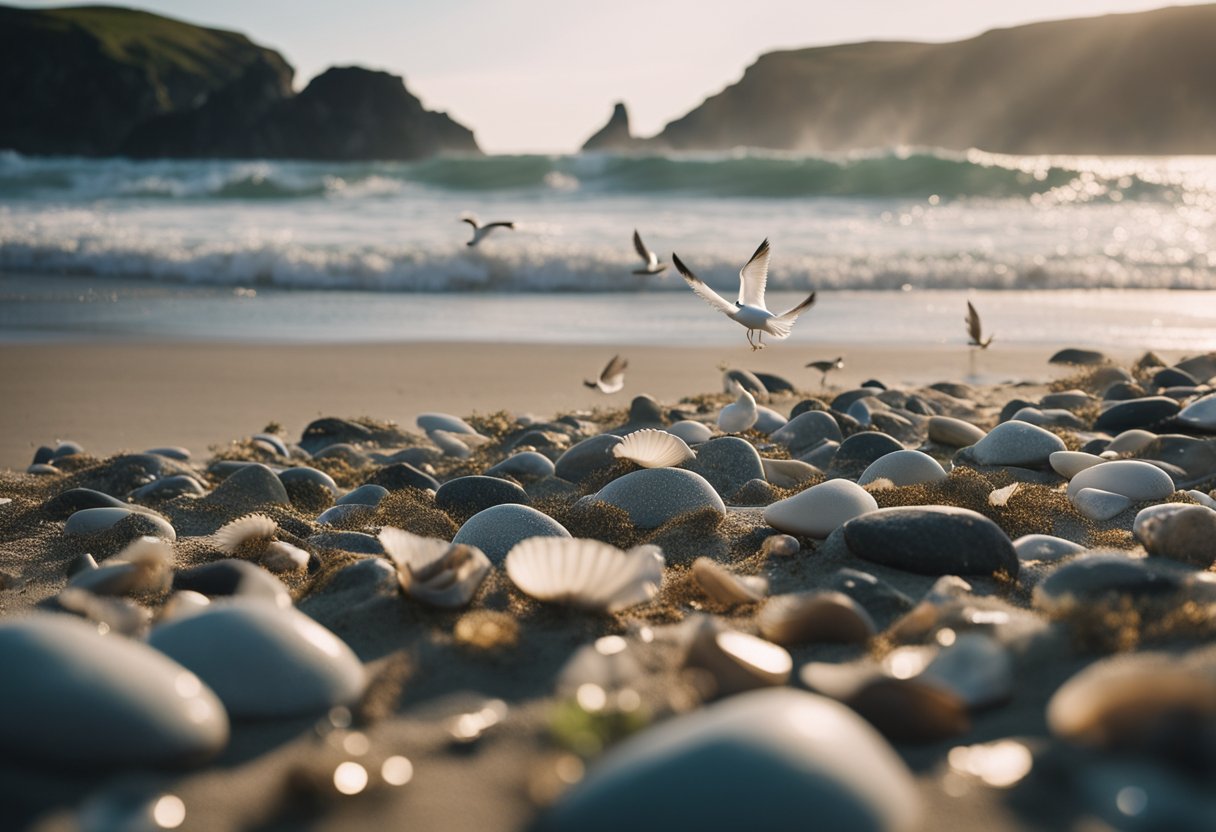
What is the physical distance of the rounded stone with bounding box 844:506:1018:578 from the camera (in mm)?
2371

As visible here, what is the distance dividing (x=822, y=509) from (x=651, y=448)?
3.09ft

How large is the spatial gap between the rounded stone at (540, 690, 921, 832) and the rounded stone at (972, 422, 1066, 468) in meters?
2.82

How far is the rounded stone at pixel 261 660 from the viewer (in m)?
1.64

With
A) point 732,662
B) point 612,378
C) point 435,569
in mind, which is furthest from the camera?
point 612,378

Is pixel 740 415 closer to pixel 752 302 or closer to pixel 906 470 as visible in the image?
pixel 906 470

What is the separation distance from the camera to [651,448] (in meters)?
3.53

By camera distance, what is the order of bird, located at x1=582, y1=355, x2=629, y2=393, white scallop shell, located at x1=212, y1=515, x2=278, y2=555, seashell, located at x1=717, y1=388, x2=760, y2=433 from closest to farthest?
white scallop shell, located at x1=212, y1=515, x2=278, y2=555 → seashell, located at x1=717, y1=388, x2=760, y2=433 → bird, located at x1=582, y1=355, x2=629, y2=393

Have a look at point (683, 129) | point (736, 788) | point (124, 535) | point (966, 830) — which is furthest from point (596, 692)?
point (683, 129)

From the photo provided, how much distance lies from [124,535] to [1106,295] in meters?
11.3

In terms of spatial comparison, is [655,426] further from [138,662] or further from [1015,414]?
[138,662]

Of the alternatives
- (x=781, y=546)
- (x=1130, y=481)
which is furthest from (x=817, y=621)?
(x=1130, y=481)

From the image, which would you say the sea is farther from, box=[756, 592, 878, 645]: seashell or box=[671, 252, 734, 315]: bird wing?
box=[756, 592, 878, 645]: seashell

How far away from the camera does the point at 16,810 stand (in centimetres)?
131

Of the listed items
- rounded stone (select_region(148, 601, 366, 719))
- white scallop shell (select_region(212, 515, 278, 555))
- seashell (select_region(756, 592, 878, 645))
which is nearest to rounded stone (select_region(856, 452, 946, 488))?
seashell (select_region(756, 592, 878, 645))
